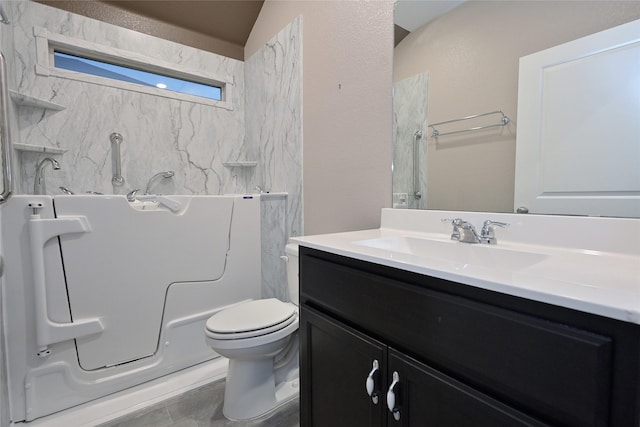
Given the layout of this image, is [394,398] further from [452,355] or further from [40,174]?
→ [40,174]

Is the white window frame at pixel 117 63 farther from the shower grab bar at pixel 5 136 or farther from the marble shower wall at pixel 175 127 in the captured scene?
the shower grab bar at pixel 5 136

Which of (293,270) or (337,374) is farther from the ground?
(293,270)

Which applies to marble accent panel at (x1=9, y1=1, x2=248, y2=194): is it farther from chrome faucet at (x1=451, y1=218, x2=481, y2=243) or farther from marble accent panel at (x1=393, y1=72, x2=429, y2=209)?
chrome faucet at (x1=451, y1=218, x2=481, y2=243)

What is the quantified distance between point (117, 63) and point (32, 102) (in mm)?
629

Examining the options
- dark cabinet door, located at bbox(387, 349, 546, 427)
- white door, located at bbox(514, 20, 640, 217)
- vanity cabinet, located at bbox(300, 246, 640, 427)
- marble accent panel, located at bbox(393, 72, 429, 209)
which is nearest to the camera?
vanity cabinet, located at bbox(300, 246, 640, 427)

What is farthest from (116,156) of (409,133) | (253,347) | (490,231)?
(490,231)

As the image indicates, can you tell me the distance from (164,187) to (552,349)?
2.49 meters

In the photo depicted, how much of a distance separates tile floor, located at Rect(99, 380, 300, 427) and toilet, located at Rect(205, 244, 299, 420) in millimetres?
42

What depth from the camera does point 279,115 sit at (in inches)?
85.7

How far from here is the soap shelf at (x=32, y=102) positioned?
1658 millimetres

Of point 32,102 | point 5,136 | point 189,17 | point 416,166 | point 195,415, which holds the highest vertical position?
point 189,17

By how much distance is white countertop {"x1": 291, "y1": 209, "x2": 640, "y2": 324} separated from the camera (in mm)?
478

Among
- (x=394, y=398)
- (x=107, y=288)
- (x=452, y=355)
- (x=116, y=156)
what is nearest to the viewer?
(x=452, y=355)

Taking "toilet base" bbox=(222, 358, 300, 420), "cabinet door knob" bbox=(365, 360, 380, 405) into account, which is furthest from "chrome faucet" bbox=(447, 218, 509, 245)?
"toilet base" bbox=(222, 358, 300, 420)
